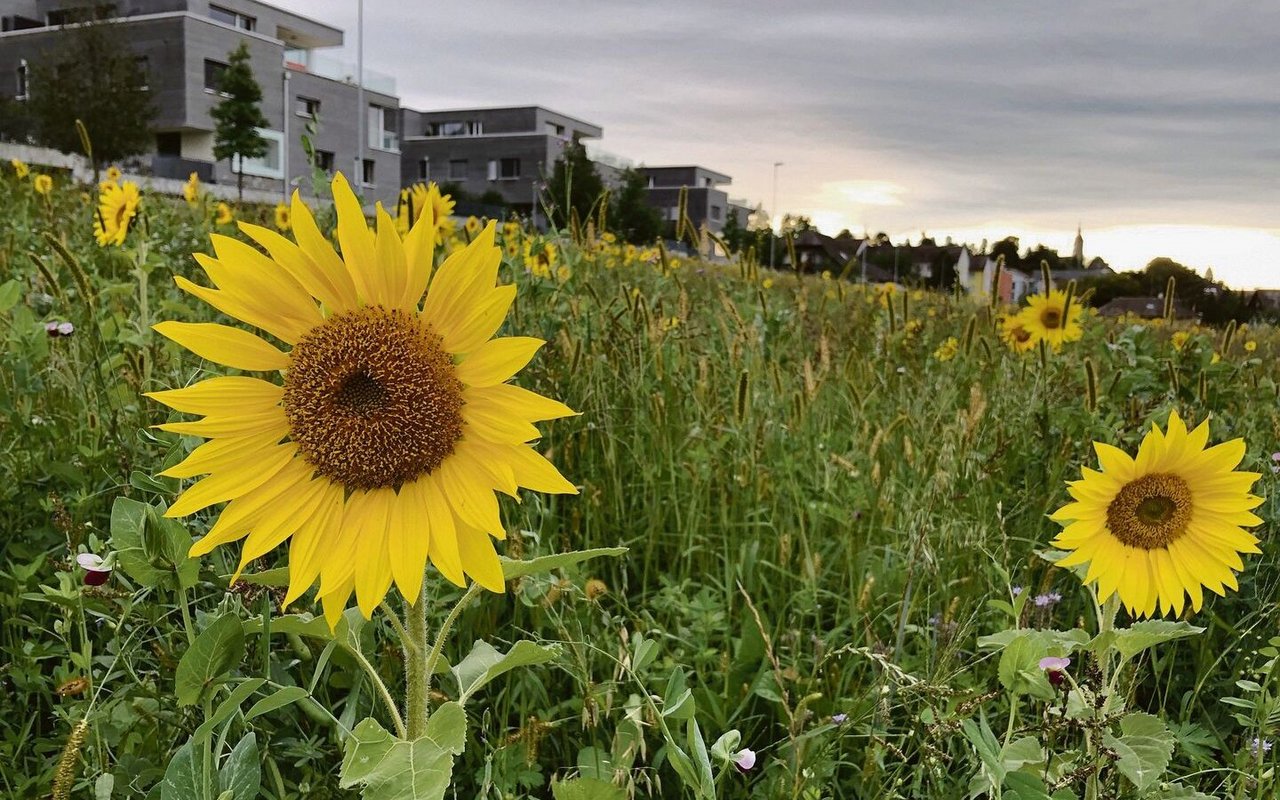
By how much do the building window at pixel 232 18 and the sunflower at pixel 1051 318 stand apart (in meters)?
57.2

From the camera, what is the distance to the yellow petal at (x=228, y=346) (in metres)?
1.27

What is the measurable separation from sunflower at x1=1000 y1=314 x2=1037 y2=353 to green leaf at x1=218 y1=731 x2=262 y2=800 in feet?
14.4

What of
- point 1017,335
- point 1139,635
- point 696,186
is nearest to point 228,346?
point 1139,635

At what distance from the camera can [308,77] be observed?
52.9 m

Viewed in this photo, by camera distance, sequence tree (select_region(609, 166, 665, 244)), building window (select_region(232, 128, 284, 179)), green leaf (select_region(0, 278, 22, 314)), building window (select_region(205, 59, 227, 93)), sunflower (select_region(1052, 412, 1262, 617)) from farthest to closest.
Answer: building window (select_region(232, 128, 284, 179)), building window (select_region(205, 59, 227, 93)), tree (select_region(609, 166, 665, 244)), green leaf (select_region(0, 278, 22, 314)), sunflower (select_region(1052, 412, 1262, 617))

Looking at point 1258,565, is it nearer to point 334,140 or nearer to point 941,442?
point 941,442

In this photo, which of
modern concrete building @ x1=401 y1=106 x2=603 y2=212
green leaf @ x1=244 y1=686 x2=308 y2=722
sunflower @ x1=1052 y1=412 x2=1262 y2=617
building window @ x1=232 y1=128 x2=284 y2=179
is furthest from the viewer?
modern concrete building @ x1=401 y1=106 x2=603 y2=212

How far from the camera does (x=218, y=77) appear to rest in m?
A: 46.4

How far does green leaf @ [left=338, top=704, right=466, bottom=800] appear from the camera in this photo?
1.10 m

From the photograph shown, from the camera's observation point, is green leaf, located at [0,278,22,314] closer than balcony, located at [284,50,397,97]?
Yes

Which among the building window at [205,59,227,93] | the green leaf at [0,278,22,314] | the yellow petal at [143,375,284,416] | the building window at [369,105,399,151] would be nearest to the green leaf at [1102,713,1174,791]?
the yellow petal at [143,375,284,416]

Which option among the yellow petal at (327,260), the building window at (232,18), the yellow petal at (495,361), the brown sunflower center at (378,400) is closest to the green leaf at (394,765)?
the brown sunflower center at (378,400)

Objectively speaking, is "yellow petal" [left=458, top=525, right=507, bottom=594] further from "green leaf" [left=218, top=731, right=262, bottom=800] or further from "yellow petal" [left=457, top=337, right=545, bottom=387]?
"green leaf" [left=218, top=731, right=262, bottom=800]

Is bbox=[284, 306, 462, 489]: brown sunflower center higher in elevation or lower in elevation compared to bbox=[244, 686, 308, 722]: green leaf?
higher
